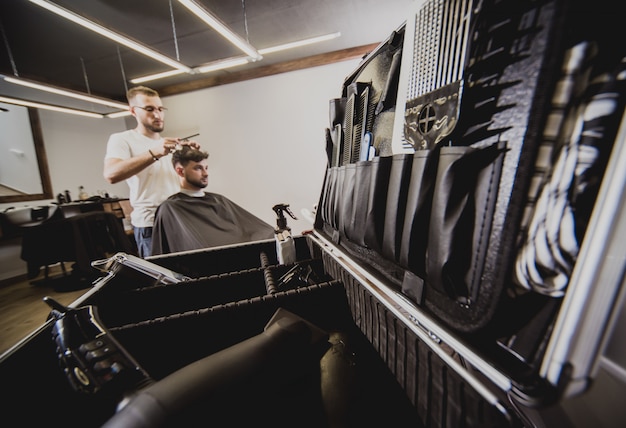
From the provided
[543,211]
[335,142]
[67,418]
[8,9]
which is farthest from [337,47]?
[67,418]

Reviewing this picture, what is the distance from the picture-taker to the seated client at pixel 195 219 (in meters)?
1.79

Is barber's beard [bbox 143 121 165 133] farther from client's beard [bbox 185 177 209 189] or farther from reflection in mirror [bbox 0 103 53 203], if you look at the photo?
reflection in mirror [bbox 0 103 53 203]

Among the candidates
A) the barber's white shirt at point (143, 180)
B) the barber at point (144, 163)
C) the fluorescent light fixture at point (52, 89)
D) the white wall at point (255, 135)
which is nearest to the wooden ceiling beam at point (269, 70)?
the white wall at point (255, 135)

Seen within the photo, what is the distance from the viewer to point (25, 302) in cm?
270

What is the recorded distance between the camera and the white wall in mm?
3836

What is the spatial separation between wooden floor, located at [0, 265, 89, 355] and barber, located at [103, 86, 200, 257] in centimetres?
136

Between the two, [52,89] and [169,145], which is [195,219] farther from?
[52,89]

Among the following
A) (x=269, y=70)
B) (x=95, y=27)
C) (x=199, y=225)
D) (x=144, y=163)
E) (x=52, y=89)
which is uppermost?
(x=269, y=70)

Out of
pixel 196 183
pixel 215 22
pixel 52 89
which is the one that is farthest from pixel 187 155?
pixel 52 89

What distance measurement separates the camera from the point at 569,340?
0.24 metres

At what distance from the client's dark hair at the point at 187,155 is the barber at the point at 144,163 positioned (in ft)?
0.13

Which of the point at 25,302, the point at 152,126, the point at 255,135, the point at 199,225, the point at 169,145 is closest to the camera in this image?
the point at 169,145

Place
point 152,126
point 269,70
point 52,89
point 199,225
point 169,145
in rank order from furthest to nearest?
point 269,70 → point 52,89 → point 152,126 → point 199,225 → point 169,145

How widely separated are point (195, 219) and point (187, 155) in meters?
0.55
